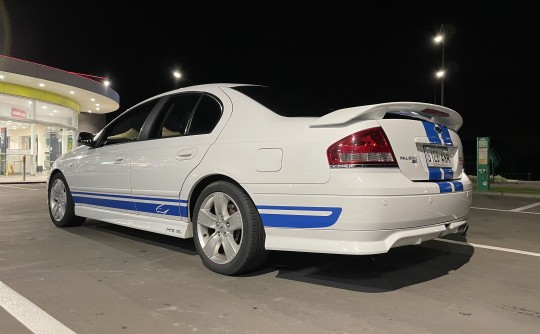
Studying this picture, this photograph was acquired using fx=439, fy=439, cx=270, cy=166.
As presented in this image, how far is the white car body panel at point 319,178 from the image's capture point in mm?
2920

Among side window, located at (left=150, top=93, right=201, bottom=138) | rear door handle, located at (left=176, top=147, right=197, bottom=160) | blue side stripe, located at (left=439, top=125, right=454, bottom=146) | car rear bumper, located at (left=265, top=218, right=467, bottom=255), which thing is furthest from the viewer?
side window, located at (left=150, top=93, right=201, bottom=138)

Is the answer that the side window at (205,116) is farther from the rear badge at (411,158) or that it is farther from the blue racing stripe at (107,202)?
the rear badge at (411,158)

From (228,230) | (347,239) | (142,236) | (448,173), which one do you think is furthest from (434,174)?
(142,236)

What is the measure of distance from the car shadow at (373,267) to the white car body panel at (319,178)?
16.3 inches

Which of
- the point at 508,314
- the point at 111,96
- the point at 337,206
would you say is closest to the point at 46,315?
the point at 337,206

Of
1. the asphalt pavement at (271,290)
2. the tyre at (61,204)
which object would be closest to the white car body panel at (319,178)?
the asphalt pavement at (271,290)

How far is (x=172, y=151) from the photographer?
399 centimetres

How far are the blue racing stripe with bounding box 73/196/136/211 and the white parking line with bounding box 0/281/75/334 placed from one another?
1.50m

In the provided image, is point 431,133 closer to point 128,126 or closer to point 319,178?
point 319,178

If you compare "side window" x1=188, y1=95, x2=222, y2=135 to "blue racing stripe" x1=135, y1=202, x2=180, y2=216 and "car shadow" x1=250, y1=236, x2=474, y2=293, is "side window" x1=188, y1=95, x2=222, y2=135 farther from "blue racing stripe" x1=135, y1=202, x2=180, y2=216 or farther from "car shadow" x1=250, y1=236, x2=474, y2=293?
"car shadow" x1=250, y1=236, x2=474, y2=293

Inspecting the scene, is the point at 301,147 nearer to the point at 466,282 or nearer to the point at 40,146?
the point at 466,282

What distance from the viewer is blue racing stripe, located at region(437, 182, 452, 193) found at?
3.29m

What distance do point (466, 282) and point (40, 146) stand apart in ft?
81.2

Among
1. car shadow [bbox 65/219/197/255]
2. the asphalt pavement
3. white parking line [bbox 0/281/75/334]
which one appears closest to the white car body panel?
the asphalt pavement
